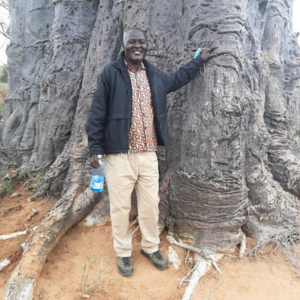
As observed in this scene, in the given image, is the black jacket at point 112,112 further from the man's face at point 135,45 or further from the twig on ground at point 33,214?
the twig on ground at point 33,214

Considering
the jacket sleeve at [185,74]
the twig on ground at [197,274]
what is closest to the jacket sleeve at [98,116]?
the jacket sleeve at [185,74]

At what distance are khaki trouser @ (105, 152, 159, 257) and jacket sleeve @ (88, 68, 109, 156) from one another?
181 millimetres

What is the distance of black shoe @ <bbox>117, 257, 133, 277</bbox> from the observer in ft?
8.30

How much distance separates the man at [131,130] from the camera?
7.88ft

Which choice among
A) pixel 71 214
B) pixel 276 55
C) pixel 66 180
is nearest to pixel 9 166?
pixel 66 180

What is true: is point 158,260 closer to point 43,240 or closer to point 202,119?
point 43,240

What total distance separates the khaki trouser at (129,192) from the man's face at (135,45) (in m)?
0.91

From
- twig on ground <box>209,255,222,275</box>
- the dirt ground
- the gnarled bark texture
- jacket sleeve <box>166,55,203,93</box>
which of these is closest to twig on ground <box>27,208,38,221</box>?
the gnarled bark texture

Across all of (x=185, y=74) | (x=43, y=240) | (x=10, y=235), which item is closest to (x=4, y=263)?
(x=43, y=240)

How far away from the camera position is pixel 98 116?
2.39 m

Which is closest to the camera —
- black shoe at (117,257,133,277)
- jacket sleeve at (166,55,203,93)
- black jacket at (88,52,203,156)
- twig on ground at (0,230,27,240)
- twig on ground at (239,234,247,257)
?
black jacket at (88,52,203,156)

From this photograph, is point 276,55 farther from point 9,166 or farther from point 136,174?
point 9,166

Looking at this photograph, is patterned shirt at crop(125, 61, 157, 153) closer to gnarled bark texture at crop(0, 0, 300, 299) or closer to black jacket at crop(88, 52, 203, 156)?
black jacket at crop(88, 52, 203, 156)

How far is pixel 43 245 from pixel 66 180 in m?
1.62
